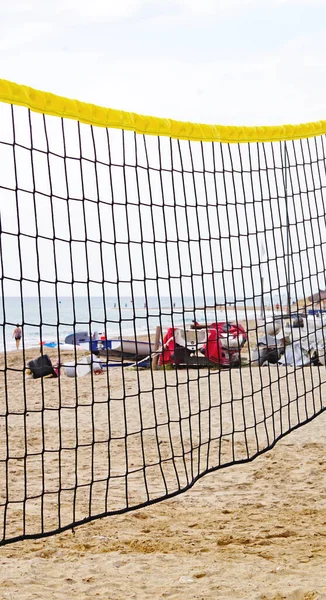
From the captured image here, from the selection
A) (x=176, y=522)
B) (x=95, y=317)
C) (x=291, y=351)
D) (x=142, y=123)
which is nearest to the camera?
(x=142, y=123)

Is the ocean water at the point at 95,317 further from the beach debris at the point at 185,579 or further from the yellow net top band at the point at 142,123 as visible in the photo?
the beach debris at the point at 185,579

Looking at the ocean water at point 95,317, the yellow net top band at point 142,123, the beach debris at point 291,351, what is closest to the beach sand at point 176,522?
the yellow net top band at point 142,123

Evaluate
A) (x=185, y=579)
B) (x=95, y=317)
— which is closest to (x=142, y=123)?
(x=185, y=579)

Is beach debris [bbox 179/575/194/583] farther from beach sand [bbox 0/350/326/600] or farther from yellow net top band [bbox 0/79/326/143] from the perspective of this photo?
yellow net top band [bbox 0/79/326/143]

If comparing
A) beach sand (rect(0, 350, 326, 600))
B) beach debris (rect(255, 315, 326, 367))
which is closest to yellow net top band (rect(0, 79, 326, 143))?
beach sand (rect(0, 350, 326, 600))

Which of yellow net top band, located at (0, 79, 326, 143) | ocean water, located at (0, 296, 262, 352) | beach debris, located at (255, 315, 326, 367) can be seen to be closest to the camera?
yellow net top band, located at (0, 79, 326, 143)

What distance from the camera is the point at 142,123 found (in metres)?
3.69

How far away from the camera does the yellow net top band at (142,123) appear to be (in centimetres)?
310

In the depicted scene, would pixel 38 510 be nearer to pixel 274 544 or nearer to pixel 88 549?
pixel 88 549

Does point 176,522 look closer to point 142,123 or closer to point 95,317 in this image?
point 142,123

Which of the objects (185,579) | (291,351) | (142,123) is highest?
(142,123)

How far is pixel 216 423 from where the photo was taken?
22.8ft

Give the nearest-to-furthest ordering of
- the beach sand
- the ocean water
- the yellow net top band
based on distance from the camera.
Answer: the yellow net top band, the beach sand, the ocean water

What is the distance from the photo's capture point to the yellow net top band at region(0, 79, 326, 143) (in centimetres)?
310
